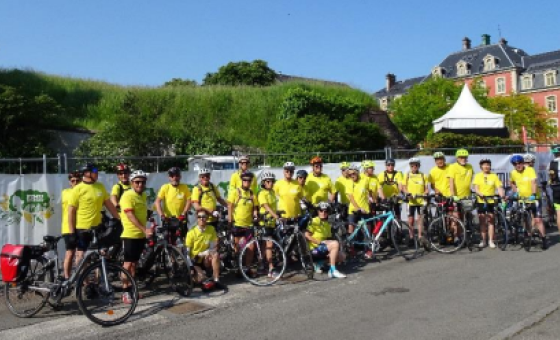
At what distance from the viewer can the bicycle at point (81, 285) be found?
252 inches

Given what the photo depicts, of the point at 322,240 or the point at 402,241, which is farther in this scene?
the point at 402,241

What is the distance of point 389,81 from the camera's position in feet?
304

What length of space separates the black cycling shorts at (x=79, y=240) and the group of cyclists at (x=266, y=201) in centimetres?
1

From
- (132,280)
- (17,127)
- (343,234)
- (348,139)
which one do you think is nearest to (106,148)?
(17,127)

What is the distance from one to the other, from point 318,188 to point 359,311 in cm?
365

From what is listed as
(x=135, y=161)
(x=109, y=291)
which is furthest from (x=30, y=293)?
(x=135, y=161)

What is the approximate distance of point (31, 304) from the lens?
6680 mm

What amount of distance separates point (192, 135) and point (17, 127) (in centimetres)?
672

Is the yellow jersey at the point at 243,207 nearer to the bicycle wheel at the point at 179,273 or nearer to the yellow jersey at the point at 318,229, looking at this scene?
the yellow jersey at the point at 318,229

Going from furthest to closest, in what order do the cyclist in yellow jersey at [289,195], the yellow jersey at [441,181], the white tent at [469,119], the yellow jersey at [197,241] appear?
the white tent at [469,119] → the yellow jersey at [441,181] → the cyclist in yellow jersey at [289,195] → the yellow jersey at [197,241]

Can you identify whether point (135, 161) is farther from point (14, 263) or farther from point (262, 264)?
point (14, 263)

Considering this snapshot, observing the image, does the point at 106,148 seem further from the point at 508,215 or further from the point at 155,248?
the point at 508,215

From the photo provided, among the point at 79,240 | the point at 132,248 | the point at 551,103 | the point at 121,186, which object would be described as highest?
the point at 551,103

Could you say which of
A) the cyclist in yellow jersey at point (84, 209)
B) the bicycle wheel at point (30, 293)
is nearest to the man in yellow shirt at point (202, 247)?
the cyclist in yellow jersey at point (84, 209)
